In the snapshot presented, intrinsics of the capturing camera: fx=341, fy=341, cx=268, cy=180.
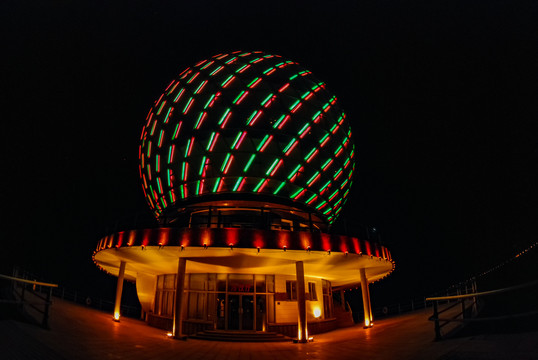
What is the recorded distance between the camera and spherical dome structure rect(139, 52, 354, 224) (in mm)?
21250

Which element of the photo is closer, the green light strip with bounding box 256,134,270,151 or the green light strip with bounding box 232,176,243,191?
the green light strip with bounding box 232,176,243,191

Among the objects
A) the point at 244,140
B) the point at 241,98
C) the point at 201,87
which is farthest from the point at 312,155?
the point at 201,87

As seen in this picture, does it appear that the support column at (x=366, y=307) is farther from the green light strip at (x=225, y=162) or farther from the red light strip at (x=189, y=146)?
the red light strip at (x=189, y=146)

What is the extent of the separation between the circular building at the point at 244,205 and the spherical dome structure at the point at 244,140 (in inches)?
2.9

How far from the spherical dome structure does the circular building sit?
74mm

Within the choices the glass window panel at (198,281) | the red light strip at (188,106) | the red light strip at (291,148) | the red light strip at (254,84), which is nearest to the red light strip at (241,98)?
the red light strip at (254,84)

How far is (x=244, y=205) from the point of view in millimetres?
20984

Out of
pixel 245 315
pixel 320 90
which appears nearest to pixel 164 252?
pixel 245 315

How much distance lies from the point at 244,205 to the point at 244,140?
4.06 metres

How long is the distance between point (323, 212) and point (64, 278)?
25.4 meters

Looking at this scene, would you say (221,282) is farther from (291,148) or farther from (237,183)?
(291,148)

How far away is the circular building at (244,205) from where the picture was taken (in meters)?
15.5

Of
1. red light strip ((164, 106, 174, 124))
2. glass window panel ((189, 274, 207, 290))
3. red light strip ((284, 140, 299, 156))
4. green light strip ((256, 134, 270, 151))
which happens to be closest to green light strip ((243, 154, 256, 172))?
green light strip ((256, 134, 270, 151))

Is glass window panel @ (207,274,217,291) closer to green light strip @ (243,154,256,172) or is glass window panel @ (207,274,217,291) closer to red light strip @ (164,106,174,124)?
green light strip @ (243,154,256,172)
